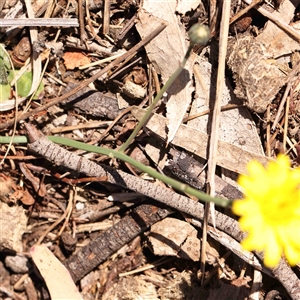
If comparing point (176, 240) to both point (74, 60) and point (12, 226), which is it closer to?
point (12, 226)

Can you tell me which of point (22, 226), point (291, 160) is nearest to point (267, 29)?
point (291, 160)

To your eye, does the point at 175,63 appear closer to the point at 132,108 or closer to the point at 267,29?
the point at 132,108

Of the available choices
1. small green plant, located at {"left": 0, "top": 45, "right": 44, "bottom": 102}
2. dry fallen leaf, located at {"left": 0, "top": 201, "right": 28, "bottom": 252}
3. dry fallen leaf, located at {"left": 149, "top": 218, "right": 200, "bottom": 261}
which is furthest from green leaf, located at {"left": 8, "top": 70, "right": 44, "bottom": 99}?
dry fallen leaf, located at {"left": 149, "top": 218, "right": 200, "bottom": 261}

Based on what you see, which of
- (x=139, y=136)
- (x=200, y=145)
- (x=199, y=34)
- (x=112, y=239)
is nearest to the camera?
(x=199, y=34)

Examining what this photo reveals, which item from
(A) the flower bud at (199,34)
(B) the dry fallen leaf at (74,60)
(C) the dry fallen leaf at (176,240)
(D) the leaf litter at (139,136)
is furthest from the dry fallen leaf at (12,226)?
(A) the flower bud at (199,34)

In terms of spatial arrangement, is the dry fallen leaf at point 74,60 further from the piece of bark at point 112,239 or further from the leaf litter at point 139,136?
the piece of bark at point 112,239

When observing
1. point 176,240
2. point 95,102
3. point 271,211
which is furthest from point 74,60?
point 271,211

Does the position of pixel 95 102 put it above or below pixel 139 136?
above

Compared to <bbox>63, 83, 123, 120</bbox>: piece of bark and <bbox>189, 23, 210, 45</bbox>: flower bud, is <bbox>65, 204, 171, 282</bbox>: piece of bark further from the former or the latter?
<bbox>189, 23, 210, 45</bbox>: flower bud
